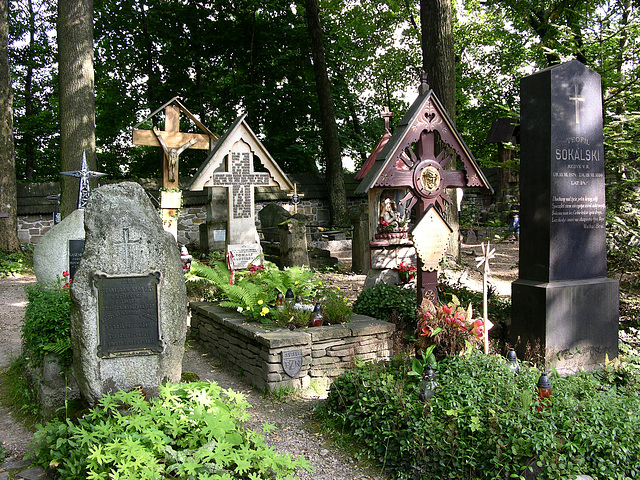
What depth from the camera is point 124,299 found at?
4230 mm

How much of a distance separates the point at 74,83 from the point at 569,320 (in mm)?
10635

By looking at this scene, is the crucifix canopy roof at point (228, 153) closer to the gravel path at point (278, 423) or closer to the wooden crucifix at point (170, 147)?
the wooden crucifix at point (170, 147)

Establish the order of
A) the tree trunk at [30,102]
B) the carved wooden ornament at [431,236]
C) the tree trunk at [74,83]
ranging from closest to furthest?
the carved wooden ornament at [431,236] → the tree trunk at [74,83] → the tree trunk at [30,102]

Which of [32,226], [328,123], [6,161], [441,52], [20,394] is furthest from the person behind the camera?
[328,123]

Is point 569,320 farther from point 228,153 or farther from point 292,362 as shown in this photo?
point 228,153

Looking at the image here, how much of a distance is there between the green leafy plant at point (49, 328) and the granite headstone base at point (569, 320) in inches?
182

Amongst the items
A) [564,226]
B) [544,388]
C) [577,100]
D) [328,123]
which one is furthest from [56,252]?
[328,123]

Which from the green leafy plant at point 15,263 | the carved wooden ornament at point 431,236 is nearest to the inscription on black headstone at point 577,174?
the carved wooden ornament at point 431,236

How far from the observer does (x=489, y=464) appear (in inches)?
141

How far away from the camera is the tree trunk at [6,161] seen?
13.2m

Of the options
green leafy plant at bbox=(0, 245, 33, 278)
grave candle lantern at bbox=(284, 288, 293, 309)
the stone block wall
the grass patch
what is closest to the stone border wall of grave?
grave candle lantern at bbox=(284, 288, 293, 309)

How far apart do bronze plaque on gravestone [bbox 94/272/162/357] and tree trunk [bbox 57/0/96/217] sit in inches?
311

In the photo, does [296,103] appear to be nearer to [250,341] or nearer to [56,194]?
[56,194]

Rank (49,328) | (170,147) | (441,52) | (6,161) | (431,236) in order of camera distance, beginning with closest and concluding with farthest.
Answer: (49,328) < (431,236) < (170,147) < (441,52) < (6,161)
